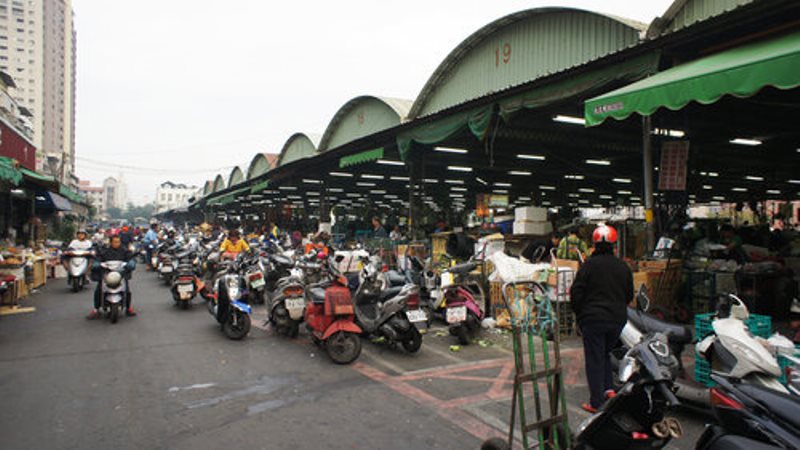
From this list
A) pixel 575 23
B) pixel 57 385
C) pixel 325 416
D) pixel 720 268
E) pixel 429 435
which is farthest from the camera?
pixel 575 23

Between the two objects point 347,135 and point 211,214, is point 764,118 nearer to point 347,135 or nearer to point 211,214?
point 347,135

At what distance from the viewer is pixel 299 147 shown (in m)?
25.8

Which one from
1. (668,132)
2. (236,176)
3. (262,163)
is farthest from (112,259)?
(236,176)

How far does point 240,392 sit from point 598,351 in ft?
12.4

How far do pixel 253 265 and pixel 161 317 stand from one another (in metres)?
2.03

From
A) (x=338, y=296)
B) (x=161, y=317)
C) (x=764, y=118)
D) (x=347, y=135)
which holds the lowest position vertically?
(x=161, y=317)

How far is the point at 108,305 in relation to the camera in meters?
9.19

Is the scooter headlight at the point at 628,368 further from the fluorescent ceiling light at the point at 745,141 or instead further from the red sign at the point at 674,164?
the fluorescent ceiling light at the point at 745,141

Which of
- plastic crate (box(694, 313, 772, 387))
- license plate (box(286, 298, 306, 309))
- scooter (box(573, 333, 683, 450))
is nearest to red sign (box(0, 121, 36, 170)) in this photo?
license plate (box(286, 298, 306, 309))

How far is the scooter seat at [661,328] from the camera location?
4.97 m

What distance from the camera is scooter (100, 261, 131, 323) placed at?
9.06 meters

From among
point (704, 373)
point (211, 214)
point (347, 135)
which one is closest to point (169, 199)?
point (211, 214)

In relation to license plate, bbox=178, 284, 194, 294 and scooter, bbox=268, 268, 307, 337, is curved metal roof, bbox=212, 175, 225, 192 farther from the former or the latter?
scooter, bbox=268, 268, 307, 337

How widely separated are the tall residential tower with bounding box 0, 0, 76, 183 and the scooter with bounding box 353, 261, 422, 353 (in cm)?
9911
